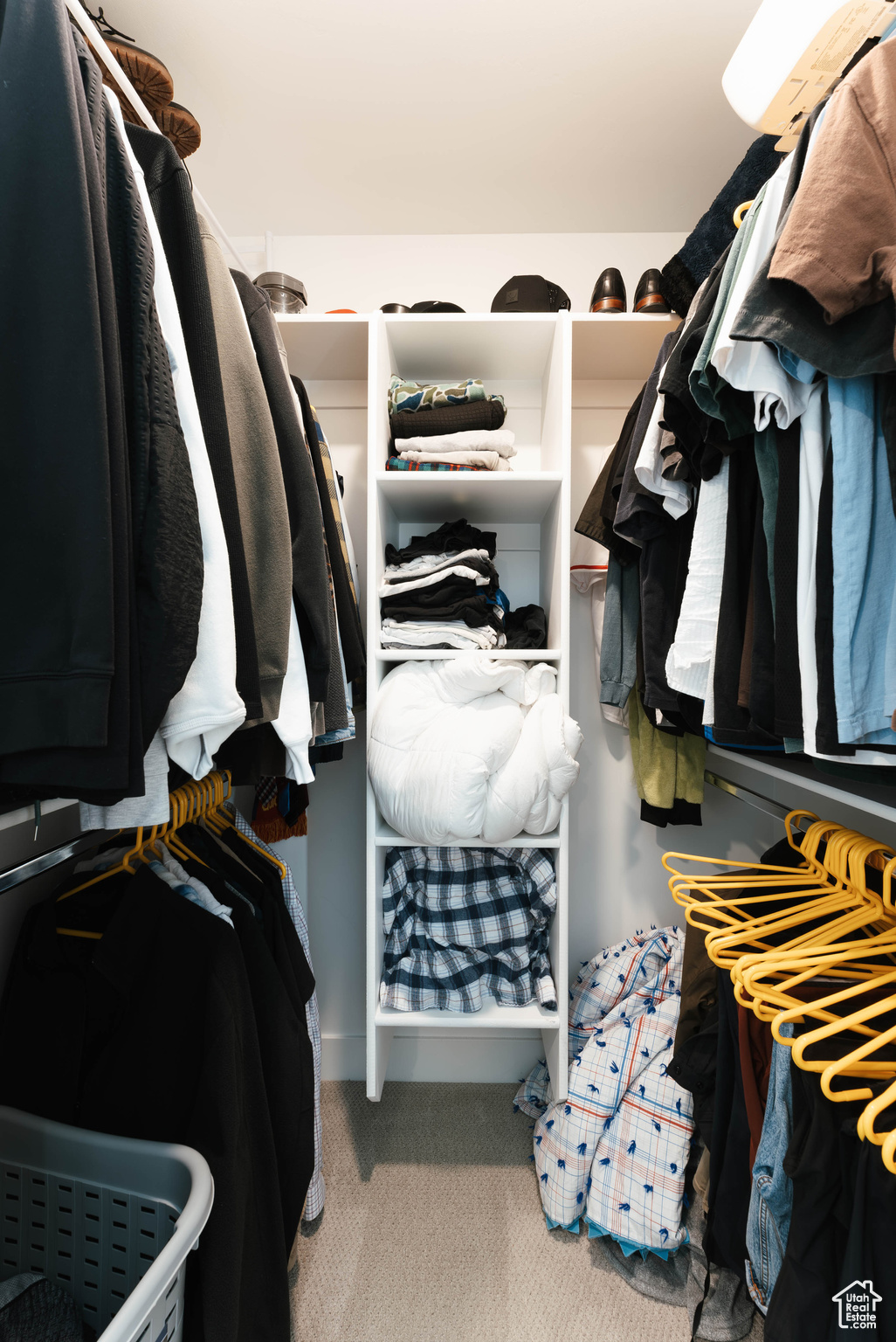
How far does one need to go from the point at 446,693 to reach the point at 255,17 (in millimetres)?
1408

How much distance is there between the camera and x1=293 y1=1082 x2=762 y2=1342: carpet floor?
125 centimetres

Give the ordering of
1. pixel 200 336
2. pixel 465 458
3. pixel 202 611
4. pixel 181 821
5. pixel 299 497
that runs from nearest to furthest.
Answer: pixel 202 611, pixel 200 336, pixel 299 497, pixel 181 821, pixel 465 458

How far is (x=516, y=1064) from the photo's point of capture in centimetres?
194

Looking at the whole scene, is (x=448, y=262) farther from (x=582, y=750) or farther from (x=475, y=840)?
(x=475, y=840)

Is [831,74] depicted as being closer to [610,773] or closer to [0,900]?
[610,773]

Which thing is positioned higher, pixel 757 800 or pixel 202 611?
pixel 202 611

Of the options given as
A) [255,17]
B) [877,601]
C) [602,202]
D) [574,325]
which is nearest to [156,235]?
[877,601]

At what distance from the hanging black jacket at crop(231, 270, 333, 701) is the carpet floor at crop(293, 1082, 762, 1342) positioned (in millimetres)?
1231

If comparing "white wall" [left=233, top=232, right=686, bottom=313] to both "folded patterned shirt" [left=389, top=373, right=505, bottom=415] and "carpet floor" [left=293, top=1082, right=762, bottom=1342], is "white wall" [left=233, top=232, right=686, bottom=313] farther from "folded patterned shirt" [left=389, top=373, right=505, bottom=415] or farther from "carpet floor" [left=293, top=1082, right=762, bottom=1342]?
"carpet floor" [left=293, top=1082, right=762, bottom=1342]

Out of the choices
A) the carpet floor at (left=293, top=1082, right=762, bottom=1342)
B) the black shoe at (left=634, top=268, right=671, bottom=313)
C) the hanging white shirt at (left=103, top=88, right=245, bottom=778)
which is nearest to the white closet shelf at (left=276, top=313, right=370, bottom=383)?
the black shoe at (left=634, top=268, right=671, bottom=313)

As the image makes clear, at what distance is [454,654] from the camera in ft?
4.79

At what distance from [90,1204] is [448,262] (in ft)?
7.47

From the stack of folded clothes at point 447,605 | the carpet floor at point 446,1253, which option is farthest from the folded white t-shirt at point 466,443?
the carpet floor at point 446,1253

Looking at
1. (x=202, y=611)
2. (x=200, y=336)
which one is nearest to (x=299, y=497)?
(x=200, y=336)
